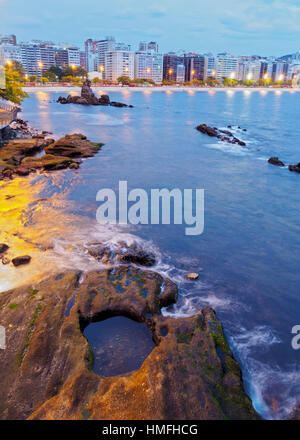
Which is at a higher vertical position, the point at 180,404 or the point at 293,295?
the point at 180,404

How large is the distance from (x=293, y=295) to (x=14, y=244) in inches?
423

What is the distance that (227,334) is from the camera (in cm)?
879

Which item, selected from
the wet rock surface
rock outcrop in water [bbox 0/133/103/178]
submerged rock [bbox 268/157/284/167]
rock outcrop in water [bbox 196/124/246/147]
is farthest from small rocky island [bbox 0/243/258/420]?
rock outcrop in water [bbox 196/124/246/147]

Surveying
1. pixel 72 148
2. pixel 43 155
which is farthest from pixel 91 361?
pixel 72 148

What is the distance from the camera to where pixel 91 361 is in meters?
7.20

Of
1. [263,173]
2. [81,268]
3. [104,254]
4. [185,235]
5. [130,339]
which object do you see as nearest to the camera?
[130,339]

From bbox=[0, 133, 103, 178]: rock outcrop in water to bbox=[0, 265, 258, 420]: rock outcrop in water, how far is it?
1542cm

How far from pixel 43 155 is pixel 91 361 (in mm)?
22933

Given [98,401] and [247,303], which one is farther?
[247,303]

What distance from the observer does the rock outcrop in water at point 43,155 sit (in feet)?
76.8

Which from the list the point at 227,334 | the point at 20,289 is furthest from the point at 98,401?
the point at 20,289

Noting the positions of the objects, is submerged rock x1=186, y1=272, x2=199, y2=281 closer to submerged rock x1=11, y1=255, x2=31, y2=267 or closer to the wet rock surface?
the wet rock surface
